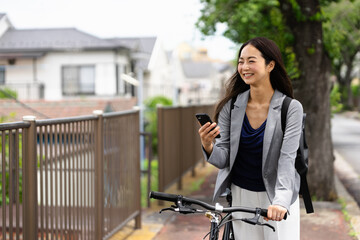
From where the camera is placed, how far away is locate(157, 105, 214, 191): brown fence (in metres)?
8.54

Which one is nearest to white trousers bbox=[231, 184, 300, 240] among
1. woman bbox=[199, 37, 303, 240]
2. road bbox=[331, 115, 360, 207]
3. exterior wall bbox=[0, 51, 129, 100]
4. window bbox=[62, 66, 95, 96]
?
woman bbox=[199, 37, 303, 240]

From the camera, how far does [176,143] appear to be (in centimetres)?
982

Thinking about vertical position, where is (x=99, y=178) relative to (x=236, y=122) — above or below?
below

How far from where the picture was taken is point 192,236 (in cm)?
658

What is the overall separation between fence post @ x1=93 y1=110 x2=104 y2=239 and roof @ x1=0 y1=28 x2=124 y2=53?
25477 mm

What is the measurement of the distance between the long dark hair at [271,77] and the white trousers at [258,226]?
533mm

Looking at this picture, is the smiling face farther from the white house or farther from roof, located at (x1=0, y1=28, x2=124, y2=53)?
roof, located at (x1=0, y1=28, x2=124, y2=53)

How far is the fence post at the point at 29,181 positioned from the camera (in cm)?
386

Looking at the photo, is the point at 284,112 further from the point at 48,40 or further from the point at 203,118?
the point at 48,40

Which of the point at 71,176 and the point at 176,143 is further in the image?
the point at 176,143

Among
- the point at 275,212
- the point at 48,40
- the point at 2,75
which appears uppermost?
the point at 48,40

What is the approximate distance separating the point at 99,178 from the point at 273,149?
2.78 metres

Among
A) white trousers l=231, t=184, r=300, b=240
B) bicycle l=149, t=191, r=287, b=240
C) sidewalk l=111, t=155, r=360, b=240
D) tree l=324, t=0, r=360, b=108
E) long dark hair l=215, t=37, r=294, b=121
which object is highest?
tree l=324, t=0, r=360, b=108

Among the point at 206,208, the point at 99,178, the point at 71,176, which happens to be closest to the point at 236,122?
the point at 206,208
